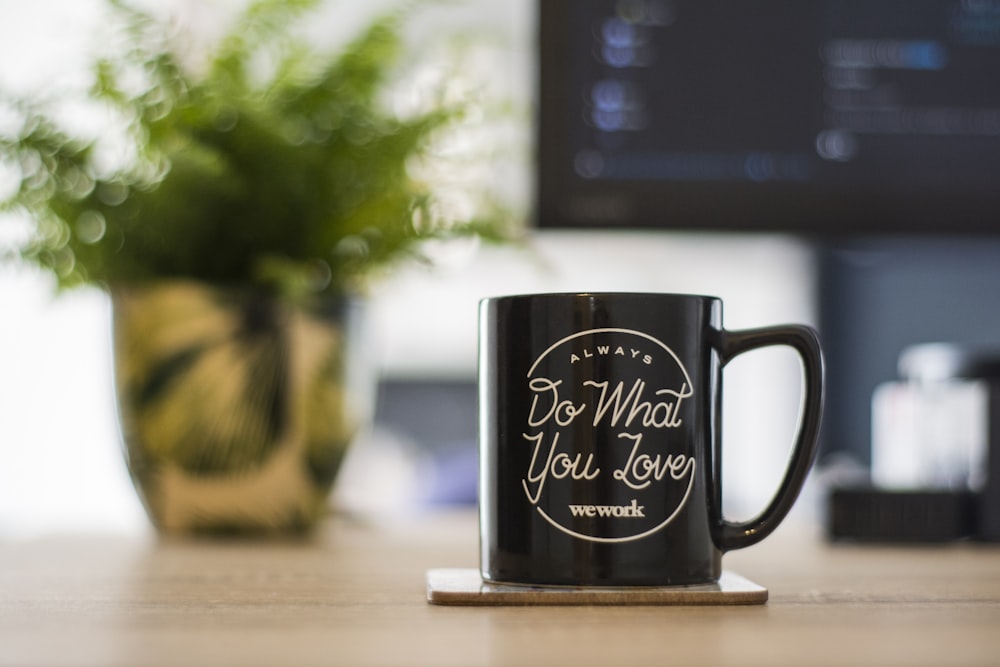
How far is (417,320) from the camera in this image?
402 cm

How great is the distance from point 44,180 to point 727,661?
617mm

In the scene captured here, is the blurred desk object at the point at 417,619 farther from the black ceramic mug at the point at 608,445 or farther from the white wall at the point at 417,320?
the white wall at the point at 417,320

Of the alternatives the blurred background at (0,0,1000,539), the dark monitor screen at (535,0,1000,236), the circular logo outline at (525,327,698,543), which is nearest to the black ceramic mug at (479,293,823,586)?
the circular logo outline at (525,327,698,543)

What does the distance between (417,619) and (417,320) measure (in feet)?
12.0

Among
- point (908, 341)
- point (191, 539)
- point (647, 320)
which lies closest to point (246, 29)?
point (191, 539)

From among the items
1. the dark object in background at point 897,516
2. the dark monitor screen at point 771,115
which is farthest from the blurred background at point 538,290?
the dark object in background at point 897,516

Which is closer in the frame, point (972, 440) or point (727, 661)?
point (727, 661)

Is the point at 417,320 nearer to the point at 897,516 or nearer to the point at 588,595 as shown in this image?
the point at 897,516

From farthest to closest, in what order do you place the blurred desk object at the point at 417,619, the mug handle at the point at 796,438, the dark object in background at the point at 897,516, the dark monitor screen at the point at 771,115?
1. the dark monitor screen at the point at 771,115
2. the dark object in background at the point at 897,516
3. the mug handle at the point at 796,438
4. the blurred desk object at the point at 417,619

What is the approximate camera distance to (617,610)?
15.4 inches

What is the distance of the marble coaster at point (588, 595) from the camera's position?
1.32 ft

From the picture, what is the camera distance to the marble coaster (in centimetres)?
40

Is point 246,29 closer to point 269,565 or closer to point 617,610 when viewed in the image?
point 269,565

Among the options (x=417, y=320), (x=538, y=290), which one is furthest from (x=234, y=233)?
(x=417, y=320)
